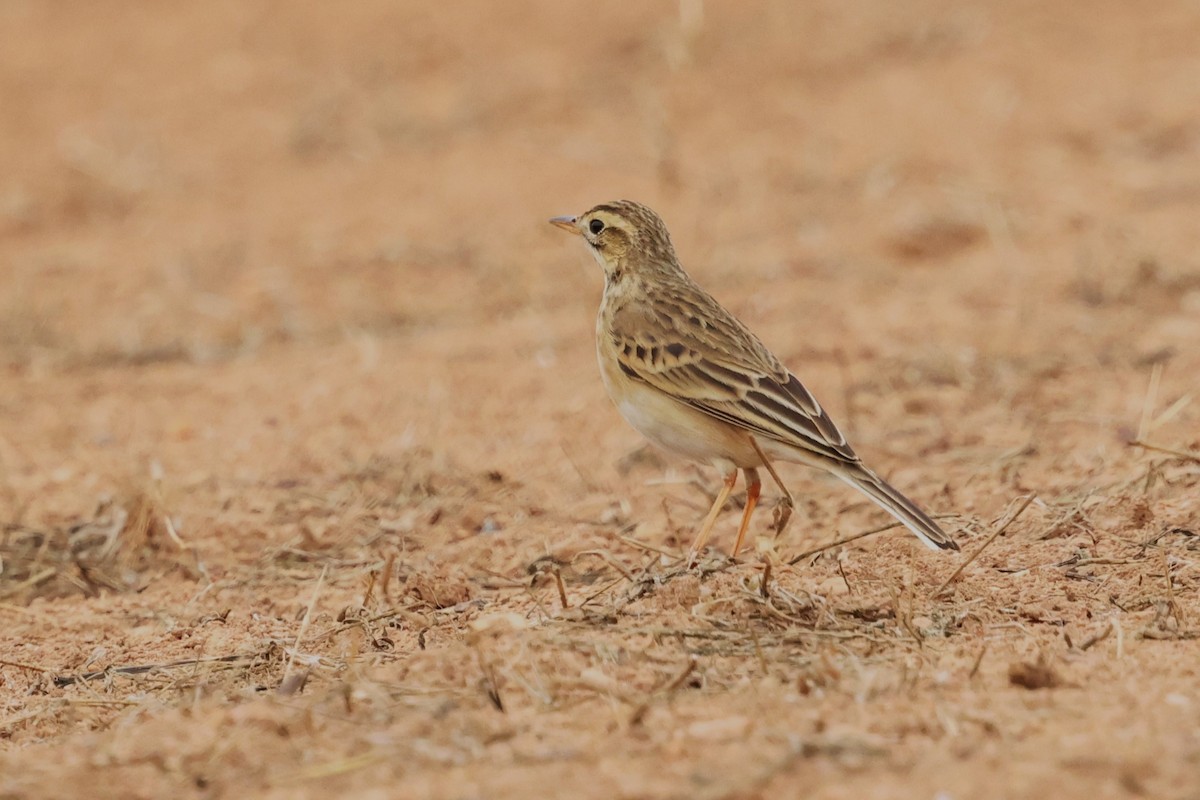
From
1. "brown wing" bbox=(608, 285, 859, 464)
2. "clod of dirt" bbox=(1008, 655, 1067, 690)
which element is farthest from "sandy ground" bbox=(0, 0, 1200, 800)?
"brown wing" bbox=(608, 285, 859, 464)

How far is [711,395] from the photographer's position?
5.98 metres

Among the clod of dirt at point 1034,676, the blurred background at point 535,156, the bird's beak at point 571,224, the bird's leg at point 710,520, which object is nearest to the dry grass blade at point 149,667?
the bird's leg at point 710,520

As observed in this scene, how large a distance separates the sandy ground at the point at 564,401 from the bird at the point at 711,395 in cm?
35

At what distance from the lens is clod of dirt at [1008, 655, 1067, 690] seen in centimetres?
414

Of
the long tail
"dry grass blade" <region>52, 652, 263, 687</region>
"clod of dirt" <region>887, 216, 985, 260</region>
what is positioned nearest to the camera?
"dry grass blade" <region>52, 652, 263, 687</region>

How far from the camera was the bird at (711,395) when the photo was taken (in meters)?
5.78

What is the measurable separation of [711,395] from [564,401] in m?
2.80

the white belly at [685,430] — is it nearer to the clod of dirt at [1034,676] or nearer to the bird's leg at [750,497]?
the bird's leg at [750,497]

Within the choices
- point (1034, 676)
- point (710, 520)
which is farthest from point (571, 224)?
point (1034, 676)

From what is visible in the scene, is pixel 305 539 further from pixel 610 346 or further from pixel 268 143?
pixel 268 143

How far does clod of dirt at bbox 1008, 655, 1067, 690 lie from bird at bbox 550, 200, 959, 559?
126 centimetres

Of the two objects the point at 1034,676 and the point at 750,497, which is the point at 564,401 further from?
the point at 1034,676

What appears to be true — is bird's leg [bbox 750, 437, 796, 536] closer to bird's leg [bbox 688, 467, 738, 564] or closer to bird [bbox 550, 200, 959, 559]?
bird [bbox 550, 200, 959, 559]

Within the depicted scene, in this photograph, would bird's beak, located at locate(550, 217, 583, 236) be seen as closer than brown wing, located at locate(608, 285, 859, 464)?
No
